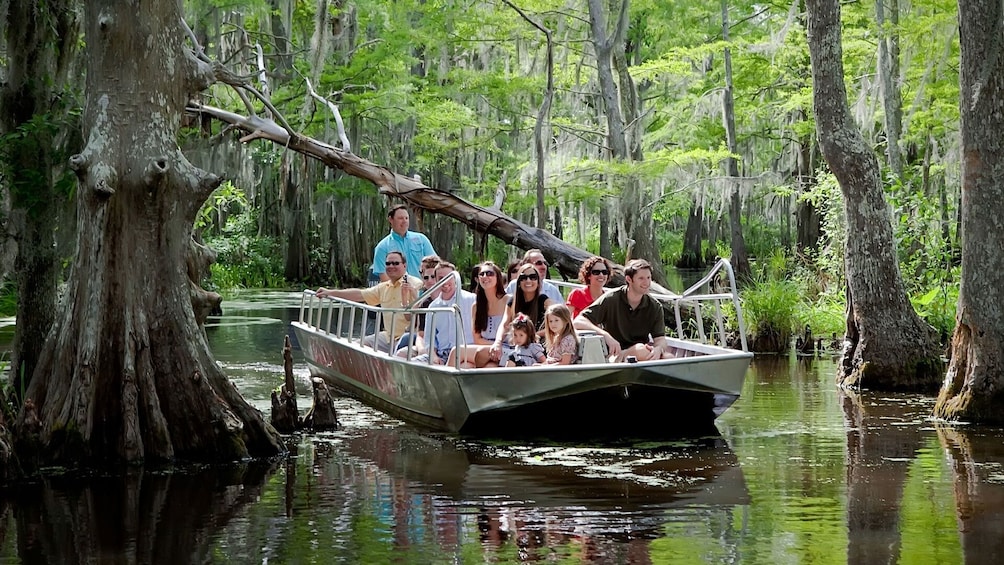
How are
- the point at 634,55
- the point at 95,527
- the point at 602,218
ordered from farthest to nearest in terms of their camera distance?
the point at 634,55 < the point at 602,218 < the point at 95,527

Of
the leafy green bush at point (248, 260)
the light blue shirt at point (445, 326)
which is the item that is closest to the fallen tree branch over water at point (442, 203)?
the light blue shirt at point (445, 326)

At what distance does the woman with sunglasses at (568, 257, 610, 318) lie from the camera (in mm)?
12484

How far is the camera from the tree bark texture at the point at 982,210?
1113cm

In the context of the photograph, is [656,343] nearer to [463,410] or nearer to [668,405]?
[668,405]

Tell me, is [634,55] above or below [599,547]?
above

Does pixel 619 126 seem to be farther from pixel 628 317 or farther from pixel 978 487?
pixel 978 487

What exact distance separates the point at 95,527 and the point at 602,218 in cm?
2442

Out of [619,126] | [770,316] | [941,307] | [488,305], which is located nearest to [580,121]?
[619,126]

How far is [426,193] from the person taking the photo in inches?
725

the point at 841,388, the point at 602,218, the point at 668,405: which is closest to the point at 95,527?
the point at 668,405

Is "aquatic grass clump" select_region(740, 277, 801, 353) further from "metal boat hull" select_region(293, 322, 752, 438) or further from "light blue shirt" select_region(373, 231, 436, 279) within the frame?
"metal boat hull" select_region(293, 322, 752, 438)

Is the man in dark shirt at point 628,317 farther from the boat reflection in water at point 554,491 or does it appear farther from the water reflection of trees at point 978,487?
the water reflection of trees at point 978,487

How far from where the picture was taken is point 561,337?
35.8ft

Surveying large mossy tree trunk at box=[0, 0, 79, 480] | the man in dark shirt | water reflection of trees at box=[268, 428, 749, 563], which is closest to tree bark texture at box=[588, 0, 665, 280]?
the man in dark shirt
